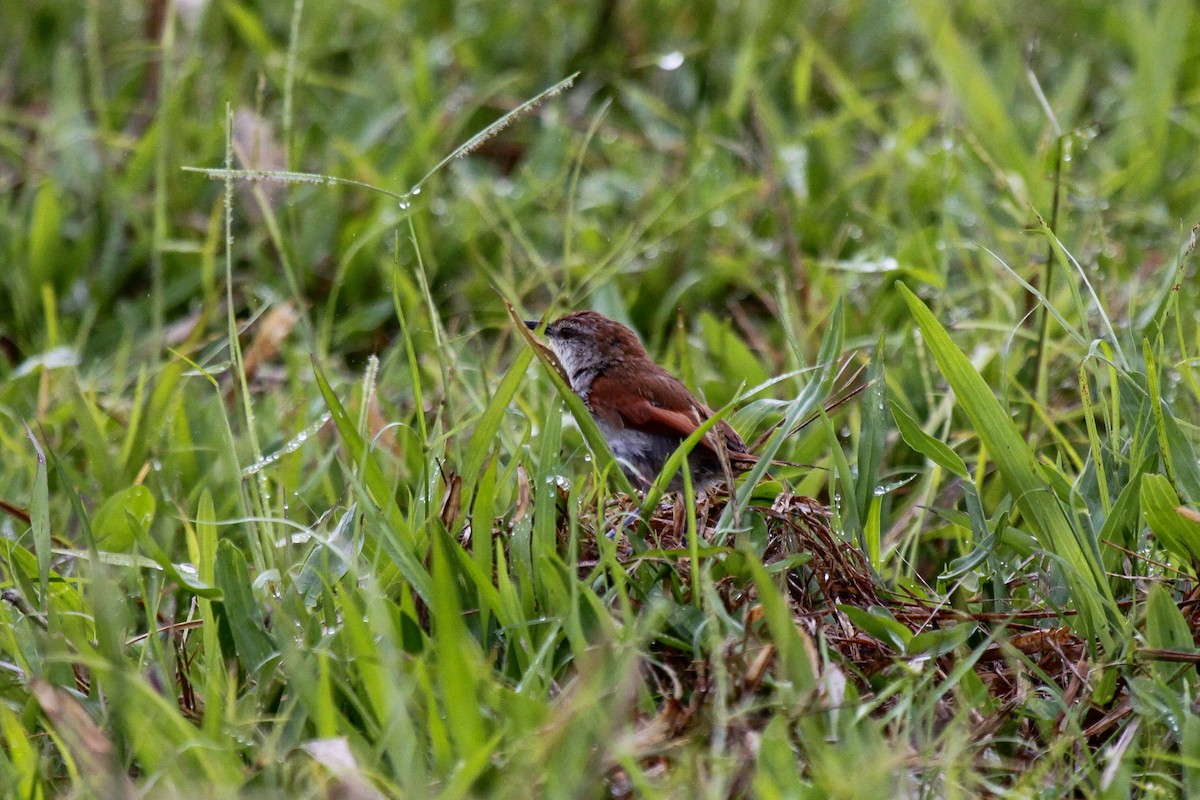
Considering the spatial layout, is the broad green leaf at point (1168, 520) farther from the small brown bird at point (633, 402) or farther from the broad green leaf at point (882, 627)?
the small brown bird at point (633, 402)

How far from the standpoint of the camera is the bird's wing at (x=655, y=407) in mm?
3592

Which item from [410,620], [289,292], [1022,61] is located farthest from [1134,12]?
[410,620]

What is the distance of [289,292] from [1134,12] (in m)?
4.12

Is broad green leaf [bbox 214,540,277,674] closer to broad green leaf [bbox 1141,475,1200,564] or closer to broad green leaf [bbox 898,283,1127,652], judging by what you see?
broad green leaf [bbox 898,283,1127,652]

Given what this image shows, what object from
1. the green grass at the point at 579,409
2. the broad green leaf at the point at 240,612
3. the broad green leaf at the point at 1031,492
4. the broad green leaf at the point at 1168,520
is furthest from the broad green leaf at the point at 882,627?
the broad green leaf at the point at 240,612

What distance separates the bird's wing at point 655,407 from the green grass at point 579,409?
0.20 m

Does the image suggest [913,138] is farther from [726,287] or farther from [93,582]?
[93,582]

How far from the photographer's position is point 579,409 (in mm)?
3008

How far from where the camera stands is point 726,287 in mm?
5234

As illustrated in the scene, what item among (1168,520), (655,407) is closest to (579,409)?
(655,407)

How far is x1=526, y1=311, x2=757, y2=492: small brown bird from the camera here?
135 inches

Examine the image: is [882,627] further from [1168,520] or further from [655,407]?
[655,407]

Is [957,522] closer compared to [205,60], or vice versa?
[957,522]

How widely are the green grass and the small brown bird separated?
0.14m
